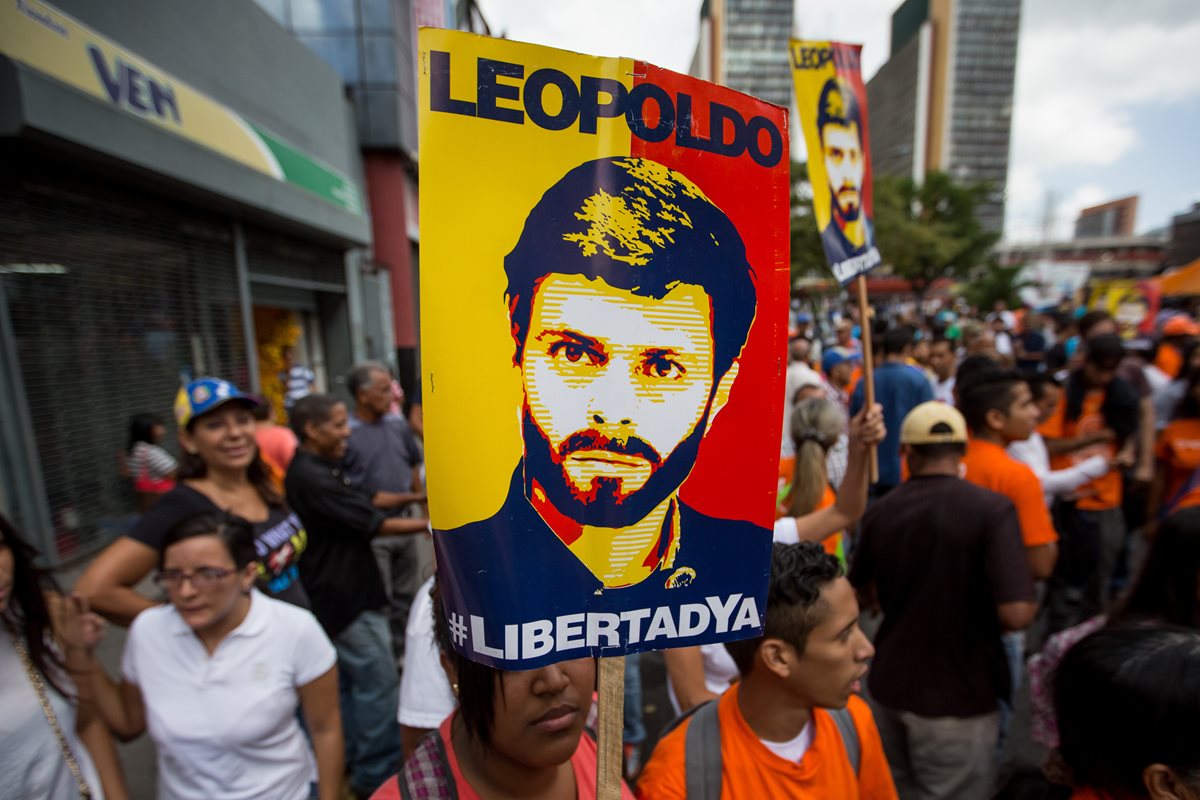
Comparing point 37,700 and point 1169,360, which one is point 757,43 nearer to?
point 1169,360

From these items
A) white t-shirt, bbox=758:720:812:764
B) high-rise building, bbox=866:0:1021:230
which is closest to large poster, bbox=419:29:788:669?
white t-shirt, bbox=758:720:812:764

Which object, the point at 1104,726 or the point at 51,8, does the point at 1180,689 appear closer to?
the point at 1104,726

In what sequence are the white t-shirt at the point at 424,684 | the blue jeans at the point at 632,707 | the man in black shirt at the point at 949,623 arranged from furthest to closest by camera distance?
the blue jeans at the point at 632,707 → the man in black shirt at the point at 949,623 → the white t-shirt at the point at 424,684

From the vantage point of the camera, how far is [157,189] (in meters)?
5.64

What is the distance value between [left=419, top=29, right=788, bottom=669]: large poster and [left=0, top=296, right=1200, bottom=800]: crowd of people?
20 cm

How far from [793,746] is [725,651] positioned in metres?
0.71

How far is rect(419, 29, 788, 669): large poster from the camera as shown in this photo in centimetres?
82

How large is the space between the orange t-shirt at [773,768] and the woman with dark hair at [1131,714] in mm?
418

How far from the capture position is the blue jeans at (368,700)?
2762 mm

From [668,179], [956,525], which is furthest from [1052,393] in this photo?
[668,179]

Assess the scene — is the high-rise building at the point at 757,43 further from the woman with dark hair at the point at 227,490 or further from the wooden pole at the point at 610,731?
the wooden pole at the point at 610,731

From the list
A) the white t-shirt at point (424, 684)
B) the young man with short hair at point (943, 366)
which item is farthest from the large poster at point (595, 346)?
the young man with short hair at point (943, 366)

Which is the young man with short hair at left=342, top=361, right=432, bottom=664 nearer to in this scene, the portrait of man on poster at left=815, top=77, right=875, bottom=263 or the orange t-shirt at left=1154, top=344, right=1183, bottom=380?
the portrait of man on poster at left=815, top=77, right=875, bottom=263

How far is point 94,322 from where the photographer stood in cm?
503
